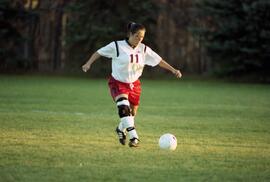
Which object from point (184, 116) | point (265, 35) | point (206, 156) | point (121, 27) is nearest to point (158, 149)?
point (206, 156)

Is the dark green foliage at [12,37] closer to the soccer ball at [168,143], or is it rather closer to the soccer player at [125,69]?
the soccer player at [125,69]

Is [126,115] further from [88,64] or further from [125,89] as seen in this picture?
[88,64]

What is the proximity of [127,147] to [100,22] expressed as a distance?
21.2 meters

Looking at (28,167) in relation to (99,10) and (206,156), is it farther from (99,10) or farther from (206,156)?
(99,10)

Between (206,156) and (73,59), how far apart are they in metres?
23.2

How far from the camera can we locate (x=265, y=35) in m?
25.4

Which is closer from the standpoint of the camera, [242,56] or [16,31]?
[242,56]

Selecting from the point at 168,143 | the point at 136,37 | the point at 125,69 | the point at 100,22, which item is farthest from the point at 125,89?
the point at 100,22

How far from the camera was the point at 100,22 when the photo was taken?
Result: 97.3ft

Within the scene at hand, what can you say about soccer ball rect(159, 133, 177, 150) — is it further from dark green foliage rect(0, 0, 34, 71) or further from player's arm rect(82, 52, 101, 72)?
dark green foliage rect(0, 0, 34, 71)

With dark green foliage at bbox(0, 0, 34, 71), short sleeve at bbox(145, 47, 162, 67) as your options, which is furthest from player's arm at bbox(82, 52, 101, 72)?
dark green foliage at bbox(0, 0, 34, 71)

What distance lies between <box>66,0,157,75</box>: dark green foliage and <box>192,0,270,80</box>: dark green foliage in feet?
9.98

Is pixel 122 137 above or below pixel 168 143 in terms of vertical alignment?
below

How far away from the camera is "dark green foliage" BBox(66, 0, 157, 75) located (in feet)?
94.1
